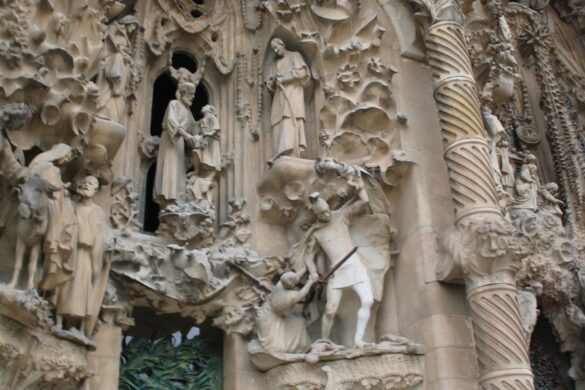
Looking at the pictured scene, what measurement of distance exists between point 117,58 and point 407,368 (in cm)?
396

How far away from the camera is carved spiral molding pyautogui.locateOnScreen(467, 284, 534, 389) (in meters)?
6.51

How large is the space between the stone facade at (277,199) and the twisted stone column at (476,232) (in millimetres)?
18

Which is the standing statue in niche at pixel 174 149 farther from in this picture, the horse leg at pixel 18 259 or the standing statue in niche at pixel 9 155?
the horse leg at pixel 18 259

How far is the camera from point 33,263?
6047 millimetres

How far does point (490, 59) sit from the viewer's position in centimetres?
927

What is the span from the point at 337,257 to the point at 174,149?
6.48ft

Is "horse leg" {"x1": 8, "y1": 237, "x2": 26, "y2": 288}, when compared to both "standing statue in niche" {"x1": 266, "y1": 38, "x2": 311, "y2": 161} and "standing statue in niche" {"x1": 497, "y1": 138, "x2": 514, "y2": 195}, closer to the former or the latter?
"standing statue in niche" {"x1": 266, "y1": 38, "x2": 311, "y2": 161}

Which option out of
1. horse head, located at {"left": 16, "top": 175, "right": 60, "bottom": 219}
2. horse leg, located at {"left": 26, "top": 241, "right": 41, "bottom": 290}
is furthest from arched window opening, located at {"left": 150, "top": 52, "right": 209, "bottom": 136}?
horse leg, located at {"left": 26, "top": 241, "right": 41, "bottom": 290}

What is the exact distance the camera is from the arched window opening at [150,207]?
814cm

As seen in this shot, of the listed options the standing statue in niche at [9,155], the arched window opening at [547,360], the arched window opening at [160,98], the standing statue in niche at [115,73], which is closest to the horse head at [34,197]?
the standing statue in niche at [9,155]

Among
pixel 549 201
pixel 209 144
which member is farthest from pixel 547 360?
pixel 209 144

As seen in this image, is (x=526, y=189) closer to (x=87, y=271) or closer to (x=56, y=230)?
(x=87, y=271)

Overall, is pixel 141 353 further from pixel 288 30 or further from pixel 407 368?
pixel 288 30

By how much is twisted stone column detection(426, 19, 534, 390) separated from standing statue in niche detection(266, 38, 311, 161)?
142 centimetres
